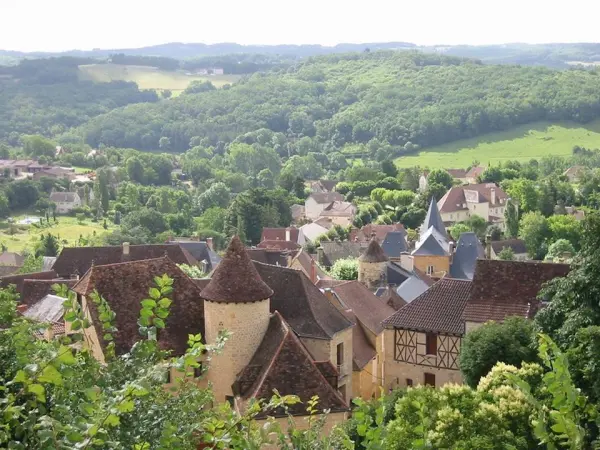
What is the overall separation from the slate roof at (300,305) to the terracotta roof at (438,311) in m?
2.89

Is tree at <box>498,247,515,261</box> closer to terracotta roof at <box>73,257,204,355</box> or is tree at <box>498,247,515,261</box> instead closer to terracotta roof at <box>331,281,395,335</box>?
terracotta roof at <box>331,281,395,335</box>

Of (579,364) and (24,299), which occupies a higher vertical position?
(579,364)

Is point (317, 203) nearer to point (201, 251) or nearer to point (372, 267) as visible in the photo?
point (201, 251)

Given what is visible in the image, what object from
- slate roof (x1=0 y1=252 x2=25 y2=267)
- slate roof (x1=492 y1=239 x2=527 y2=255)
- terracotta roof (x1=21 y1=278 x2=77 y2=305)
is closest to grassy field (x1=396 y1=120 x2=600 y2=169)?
slate roof (x1=492 y1=239 x2=527 y2=255)

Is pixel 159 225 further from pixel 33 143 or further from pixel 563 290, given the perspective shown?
pixel 563 290

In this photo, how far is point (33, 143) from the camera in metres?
189

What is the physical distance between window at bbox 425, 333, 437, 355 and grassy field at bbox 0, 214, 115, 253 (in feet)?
249

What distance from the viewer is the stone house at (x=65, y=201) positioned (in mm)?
133125

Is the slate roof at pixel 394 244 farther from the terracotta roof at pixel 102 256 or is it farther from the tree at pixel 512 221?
the terracotta roof at pixel 102 256

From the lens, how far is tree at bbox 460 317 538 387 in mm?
27875

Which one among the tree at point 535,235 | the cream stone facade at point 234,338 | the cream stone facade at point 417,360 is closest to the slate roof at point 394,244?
the tree at point 535,235

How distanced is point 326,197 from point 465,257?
176 feet

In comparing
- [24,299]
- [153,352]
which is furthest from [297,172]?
[153,352]

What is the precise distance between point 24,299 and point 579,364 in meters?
30.9
